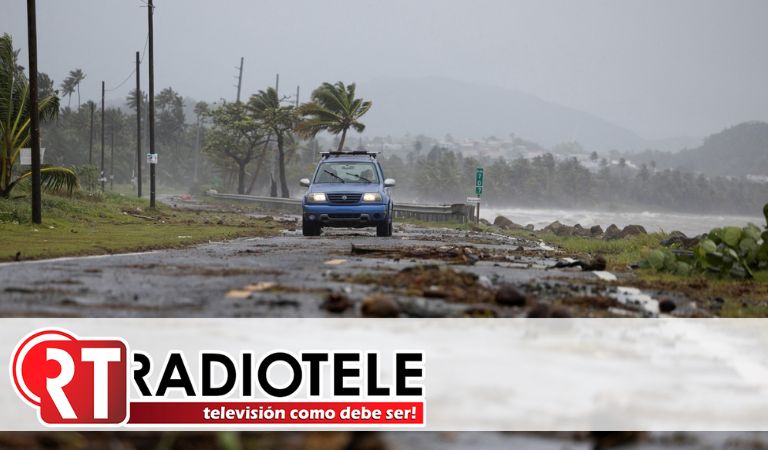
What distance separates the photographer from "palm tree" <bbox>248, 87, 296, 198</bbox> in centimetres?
7425

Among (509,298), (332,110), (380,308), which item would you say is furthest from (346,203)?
(332,110)

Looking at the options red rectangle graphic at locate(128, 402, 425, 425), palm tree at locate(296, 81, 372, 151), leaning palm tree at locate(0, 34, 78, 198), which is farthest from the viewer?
palm tree at locate(296, 81, 372, 151)

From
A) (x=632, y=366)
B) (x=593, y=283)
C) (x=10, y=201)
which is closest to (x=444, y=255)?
(x=593, y=283)

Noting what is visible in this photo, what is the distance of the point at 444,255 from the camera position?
13.6 meters

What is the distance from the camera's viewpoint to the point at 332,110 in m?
60.9

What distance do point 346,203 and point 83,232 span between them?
5965 mm

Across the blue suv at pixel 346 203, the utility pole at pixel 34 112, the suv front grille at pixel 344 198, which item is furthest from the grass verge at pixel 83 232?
the suv front grille at pixel 344 198

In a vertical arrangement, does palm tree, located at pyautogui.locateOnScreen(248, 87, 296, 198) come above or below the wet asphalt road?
above

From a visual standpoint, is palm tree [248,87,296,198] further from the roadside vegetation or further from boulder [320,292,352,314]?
boulder [320,292,352,314]

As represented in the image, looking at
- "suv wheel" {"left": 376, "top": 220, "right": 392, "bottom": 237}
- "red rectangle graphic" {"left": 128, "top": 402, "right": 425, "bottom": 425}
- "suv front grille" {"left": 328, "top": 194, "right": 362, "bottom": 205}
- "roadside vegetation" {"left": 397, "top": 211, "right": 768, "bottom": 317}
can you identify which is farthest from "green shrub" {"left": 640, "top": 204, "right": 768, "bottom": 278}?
"suv wheel" {"left": 376, "top": 220, "right": 392, "bottom": 237}

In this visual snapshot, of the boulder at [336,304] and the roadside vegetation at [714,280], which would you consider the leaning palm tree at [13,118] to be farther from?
the boulder at [336,304]

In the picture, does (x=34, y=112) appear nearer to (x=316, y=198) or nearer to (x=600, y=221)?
(x=316, y=198)

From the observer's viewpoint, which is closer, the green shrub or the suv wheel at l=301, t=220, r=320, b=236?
the green shrub

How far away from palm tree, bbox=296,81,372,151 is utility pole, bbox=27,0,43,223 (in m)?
35.2
